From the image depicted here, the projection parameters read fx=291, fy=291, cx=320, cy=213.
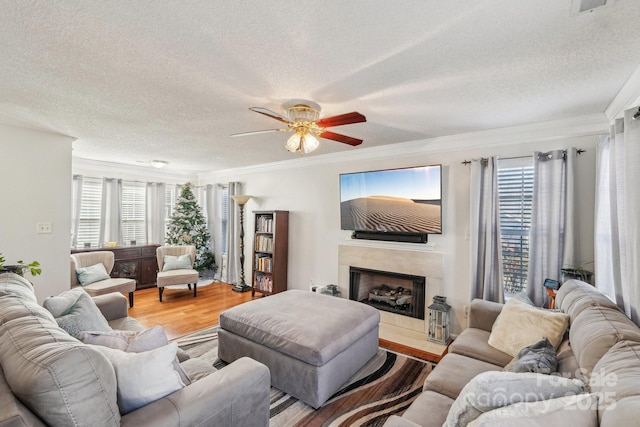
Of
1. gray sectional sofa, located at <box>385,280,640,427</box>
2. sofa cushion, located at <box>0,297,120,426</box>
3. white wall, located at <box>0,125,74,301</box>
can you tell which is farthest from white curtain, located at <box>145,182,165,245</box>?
gray sectional sofa, located at <box>385,280,640,427</box>

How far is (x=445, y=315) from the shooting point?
10.9 ft

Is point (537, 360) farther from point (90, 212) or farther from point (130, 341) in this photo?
point (90, 212)

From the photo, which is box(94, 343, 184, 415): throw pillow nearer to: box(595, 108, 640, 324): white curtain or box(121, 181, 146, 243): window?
box(595, 108, 640, 324): white curtain

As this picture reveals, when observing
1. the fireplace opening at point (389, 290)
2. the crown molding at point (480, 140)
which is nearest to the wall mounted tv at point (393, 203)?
the crown molding at point (480, 140)

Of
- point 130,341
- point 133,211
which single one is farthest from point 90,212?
point 130,341

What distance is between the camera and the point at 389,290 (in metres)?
4.22

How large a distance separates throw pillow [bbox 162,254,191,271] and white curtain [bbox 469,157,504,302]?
4620 mm

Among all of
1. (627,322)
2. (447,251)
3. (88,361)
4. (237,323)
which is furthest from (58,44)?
(447,251)

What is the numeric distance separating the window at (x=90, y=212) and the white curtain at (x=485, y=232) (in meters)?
6.21

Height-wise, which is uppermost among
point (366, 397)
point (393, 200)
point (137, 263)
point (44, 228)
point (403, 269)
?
point (393, 200)

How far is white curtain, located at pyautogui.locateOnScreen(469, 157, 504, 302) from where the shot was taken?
10.2 feet

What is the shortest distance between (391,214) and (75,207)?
540 cm

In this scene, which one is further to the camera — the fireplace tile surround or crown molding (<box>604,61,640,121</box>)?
the fireplace tile surround

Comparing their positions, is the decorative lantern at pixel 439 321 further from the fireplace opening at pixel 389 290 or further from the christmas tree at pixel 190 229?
the christmas tree at pixel 190 229
